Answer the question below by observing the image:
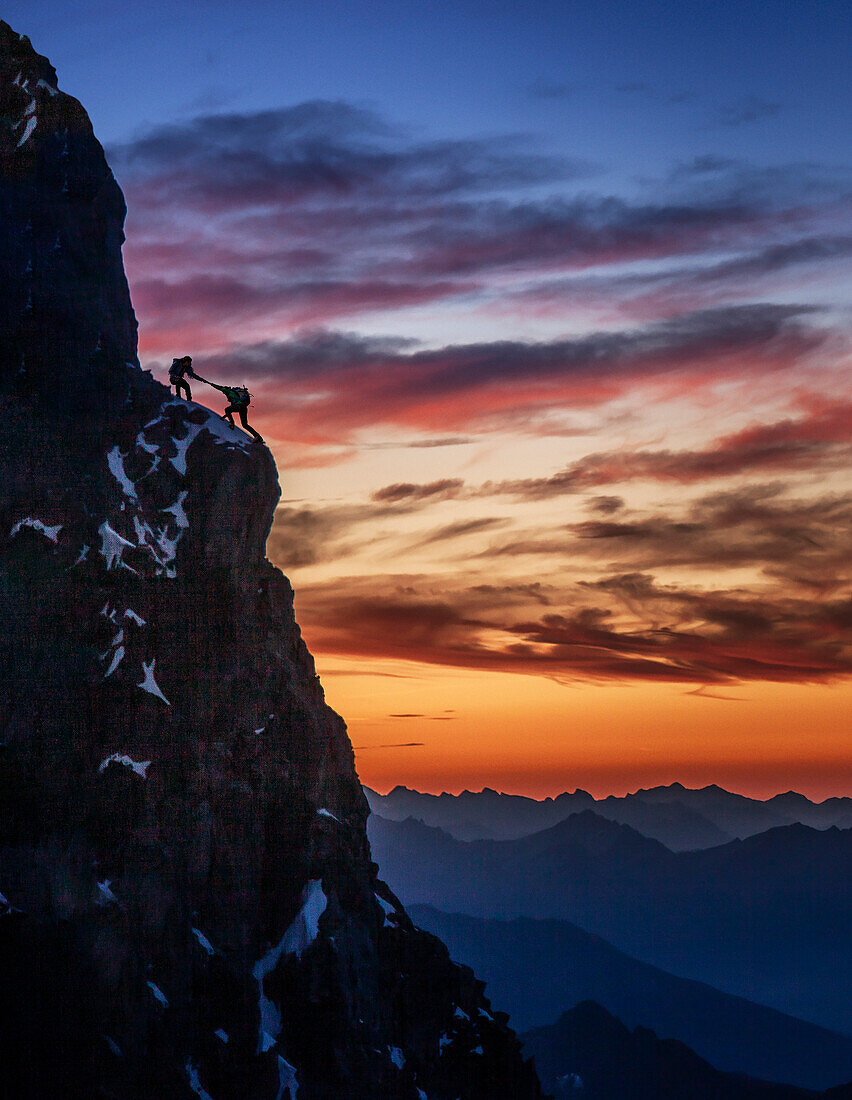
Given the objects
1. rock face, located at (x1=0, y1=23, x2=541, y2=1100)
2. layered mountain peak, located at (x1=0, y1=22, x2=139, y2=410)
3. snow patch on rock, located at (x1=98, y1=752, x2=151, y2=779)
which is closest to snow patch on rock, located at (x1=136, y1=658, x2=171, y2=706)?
rock face, located at (x1=0, y1=23, x2=541, y2=1100)

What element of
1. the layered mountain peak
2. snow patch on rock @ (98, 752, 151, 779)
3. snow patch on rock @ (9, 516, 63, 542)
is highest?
the layered mountain peak

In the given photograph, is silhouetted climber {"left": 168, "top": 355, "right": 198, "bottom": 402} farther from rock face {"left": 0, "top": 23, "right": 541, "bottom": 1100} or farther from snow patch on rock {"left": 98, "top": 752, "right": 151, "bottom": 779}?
snow patch on rock {"left": 98, "top": 752, "right": 151, "bottom": 779}

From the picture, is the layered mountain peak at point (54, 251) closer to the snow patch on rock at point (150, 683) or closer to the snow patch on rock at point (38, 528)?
the snow patch on rock at point (38, 528)

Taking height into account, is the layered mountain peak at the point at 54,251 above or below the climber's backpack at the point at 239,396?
above

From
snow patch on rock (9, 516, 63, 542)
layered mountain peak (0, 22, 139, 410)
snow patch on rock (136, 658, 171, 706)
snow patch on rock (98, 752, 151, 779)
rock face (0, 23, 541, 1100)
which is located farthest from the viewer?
layered mountain peak (0, 22, 139, 410)

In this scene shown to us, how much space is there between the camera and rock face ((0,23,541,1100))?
97250mm

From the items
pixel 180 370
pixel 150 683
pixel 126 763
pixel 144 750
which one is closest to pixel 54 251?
pixel 180 370

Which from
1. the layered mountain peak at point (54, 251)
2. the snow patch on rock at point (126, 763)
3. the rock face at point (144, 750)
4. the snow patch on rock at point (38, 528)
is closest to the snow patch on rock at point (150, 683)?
the rock face at point (144, 750)

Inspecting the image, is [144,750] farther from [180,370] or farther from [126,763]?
[180,370]

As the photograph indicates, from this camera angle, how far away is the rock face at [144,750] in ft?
319

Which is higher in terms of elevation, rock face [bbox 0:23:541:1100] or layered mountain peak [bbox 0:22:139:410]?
layered mountain peak [bbox 0:22:139:410]

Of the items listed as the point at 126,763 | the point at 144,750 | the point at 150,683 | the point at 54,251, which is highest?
the point at 54,251

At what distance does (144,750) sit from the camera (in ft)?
341

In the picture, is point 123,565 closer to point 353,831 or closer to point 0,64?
point 353,831
